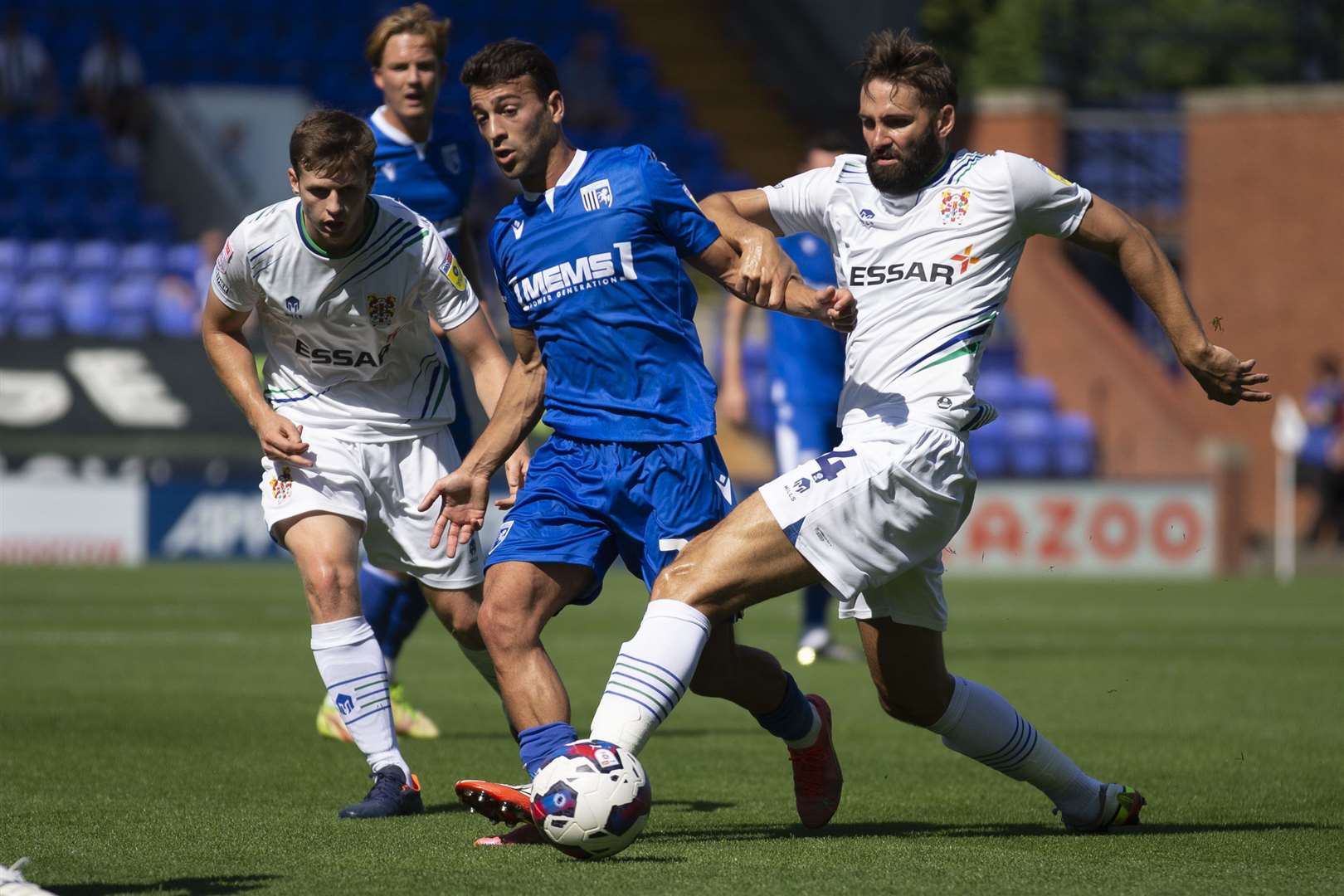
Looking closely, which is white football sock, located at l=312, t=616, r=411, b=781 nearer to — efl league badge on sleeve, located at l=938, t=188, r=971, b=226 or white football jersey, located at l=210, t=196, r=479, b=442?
white football jersey, located at l=210, t=196, r=479, b=442

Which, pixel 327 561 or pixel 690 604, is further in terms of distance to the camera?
pixel 327 561

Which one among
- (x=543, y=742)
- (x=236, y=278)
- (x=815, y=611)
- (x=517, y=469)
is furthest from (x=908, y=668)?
(x=815, y=611)

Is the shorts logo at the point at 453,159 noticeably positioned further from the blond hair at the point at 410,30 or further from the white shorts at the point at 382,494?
the white shorts at the point at 382,494

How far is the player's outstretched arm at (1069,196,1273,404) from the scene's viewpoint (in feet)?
17.5

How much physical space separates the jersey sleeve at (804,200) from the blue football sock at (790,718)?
4.30 feet

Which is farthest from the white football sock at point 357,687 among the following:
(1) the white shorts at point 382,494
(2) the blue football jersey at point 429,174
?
(2) the blue football jersey at point 429,174

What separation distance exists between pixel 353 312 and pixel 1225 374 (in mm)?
2613

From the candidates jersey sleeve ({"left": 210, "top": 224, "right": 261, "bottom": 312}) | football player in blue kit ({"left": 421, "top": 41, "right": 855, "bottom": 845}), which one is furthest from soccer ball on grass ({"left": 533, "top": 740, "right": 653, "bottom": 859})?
jersey sleeve ({"left": 210, "top": 224, "right": 261, "bottom": 312})

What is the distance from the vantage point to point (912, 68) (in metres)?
5.36

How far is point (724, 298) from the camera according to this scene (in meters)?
23.2

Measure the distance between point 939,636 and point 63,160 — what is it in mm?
18952

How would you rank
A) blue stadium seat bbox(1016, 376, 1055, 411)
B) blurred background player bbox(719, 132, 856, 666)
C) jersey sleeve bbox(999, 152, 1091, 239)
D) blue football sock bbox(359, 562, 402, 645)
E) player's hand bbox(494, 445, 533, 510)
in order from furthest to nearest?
blue stadium seat bbox(1016, 376, 1055, 411) → blurred background player bbox(719, 132, 856, 666) → blue football sock bbox(359, 562, 402, 645) → player's hand bbox(494, 445, 533, 510) → jersey sleeve bbox(999, 152, 1091, 239)

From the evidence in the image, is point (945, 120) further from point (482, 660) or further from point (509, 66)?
point (482, 660)

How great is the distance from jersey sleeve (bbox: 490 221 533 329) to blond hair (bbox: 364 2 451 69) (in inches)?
78.8
